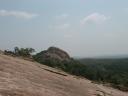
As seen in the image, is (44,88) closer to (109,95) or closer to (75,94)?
(75,94)

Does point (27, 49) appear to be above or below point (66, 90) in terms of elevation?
above

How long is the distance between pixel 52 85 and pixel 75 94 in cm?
157

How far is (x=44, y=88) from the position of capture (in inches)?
722

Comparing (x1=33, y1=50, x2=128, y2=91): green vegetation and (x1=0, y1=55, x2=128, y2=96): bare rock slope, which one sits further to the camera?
(x1=33, y1=50, x2=128, y2=91): green vegetation

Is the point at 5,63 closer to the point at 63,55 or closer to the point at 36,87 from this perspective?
the point at 36,87

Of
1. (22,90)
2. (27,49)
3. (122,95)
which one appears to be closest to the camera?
(22,90)

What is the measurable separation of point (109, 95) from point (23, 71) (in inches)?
309

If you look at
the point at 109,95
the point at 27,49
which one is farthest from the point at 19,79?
the point at 27,49

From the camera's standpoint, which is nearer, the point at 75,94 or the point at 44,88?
the point at 44,88

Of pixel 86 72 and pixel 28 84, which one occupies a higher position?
pixel 28 84

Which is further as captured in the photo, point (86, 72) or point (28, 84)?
point (86, 72)

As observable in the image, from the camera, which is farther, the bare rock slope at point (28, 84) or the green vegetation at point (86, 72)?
the green vegetation at point (86, 72)

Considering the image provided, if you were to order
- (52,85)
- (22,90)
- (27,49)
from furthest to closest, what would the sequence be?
(27,49) → (52,85) → (22,90)

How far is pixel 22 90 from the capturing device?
1571 centimetres
